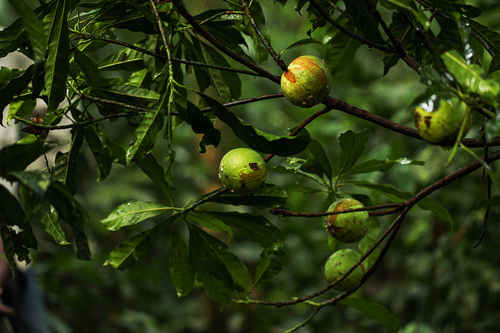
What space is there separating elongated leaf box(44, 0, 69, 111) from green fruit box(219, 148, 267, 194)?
251mm

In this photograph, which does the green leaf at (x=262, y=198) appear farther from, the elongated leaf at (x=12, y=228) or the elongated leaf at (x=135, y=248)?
the elongated leaf at (x=12, y=228)

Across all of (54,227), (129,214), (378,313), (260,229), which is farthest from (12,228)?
(378,313)

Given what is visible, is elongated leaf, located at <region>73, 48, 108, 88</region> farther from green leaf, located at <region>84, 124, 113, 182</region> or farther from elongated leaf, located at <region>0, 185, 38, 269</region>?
elongated leaf, located at <region>0, 185, 38, 269</region>

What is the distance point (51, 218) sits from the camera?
648 millimetres

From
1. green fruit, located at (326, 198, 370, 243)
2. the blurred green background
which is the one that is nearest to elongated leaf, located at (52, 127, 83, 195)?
green fruit, located at (326, 198, 370, 243)

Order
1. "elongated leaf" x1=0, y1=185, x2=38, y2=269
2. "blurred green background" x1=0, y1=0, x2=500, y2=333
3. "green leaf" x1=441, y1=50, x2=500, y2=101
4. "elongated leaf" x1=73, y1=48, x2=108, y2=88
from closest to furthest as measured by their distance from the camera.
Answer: "green leaf" x1=441, y1=50, x2=500, y2=101
"elongated leaf" x1=0, y1=185, x2=38, y2=269
"elongated leaf" x1=73, y1=48, x2=108, y2=88
"blurred green background" x1=0, y1=0, x2=500, y2=333

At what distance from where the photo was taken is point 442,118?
484 millimetres

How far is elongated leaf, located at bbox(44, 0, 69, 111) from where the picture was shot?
1.98 ft

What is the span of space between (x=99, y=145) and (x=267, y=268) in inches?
14.7

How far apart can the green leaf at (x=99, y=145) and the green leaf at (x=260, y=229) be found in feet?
0.67

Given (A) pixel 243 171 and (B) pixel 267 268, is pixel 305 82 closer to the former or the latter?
(A) pixel 243 171

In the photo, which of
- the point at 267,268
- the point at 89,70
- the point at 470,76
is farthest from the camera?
the point at 267,268

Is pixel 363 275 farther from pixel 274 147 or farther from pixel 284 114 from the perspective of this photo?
pixel 284 114

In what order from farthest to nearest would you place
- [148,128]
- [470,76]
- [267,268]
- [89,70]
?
1. [267,268]
2. [89,70]
3. [148,128]
4. [470,76]
